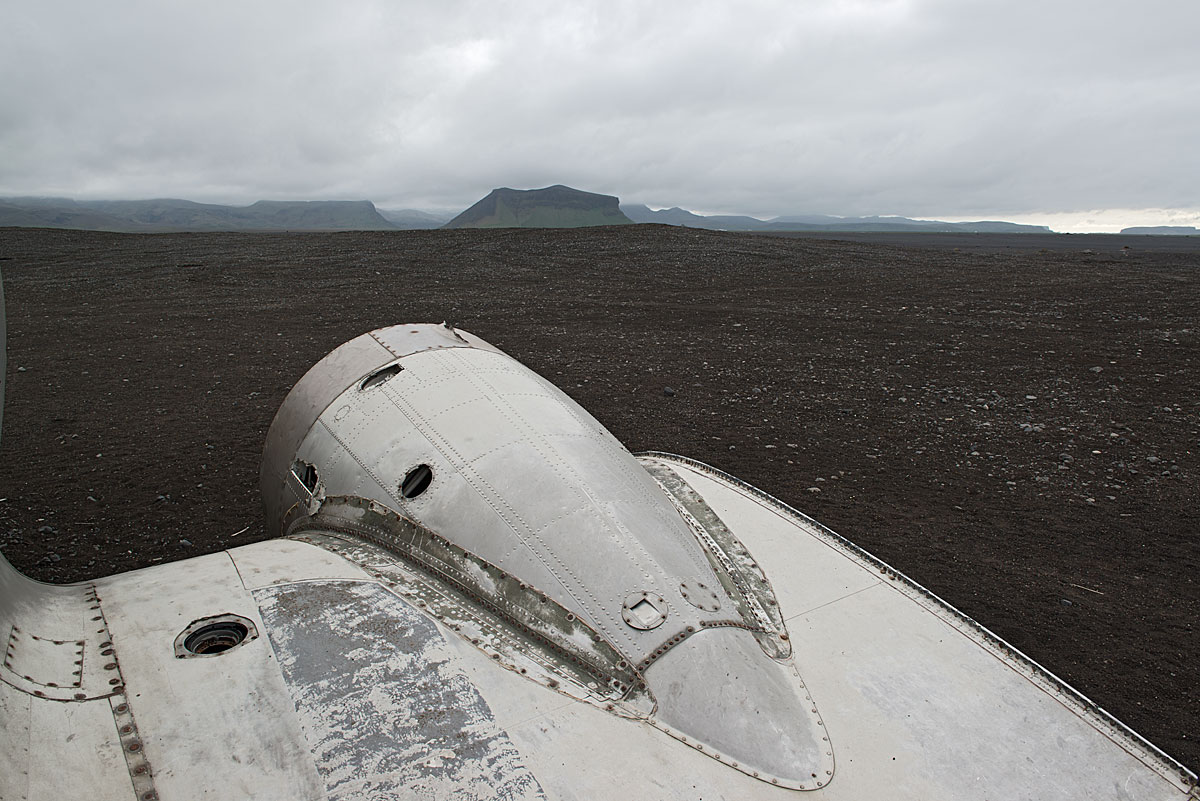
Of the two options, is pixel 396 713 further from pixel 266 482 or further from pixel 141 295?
pixel 141 295

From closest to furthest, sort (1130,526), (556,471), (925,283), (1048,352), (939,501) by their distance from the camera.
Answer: (556,471)
(1130,526)
(939,501)
(1048,352)
(925,283)

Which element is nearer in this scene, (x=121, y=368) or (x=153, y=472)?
(x=153, y=472)

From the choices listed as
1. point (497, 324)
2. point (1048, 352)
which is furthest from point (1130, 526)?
point (497, 324)

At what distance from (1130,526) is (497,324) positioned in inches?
532

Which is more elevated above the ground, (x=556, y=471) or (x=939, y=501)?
(x=556, y=471)

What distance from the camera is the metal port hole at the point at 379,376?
504 centimetres

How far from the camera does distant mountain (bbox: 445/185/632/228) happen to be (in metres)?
167

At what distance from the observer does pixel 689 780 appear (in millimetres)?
2658

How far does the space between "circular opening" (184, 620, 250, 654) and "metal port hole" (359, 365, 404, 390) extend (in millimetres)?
2200

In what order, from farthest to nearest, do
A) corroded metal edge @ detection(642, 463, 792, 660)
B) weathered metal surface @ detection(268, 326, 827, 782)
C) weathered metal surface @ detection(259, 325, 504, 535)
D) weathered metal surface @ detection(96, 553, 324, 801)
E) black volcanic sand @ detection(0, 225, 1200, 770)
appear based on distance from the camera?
1. black volcanic sand @ detection(0, 225, 1200, 770)
2. weathered metal surface @ detection(259, 325, 504, 535)
3. corroded metal edge @ detection(642, 463, 792, 660)
4. weathered metal surface @ detection(268, 326, 827, 782)
5. weathered metal surface @ detection(96, 553, 324, 801)

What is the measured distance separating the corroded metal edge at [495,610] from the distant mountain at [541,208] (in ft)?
541

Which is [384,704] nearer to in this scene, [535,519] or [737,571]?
[535,519]

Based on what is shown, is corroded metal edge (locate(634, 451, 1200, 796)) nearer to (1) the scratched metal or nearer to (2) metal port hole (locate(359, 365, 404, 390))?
(1) the scratched metal

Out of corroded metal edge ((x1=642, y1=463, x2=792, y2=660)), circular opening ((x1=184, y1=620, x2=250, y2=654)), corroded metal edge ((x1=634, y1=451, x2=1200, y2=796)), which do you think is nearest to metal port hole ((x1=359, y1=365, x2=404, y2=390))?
circular opening ((x1=184, y1=620, x2=250, y2=654))
